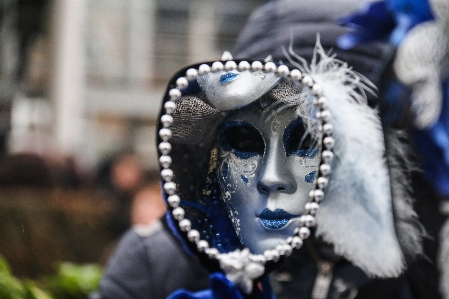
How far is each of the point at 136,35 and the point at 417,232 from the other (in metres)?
4.56

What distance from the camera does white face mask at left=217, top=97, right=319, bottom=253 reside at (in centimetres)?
78

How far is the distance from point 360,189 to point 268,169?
0.17 m

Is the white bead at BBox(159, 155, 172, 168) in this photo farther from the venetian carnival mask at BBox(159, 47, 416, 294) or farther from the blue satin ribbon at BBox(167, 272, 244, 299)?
the blue satin ribbon at BBox(167, 272, 244, 299)

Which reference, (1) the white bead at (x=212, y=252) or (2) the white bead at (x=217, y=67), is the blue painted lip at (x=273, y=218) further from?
(2) the white bead at (x=217, y=67)

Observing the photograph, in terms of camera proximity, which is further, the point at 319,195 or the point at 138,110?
the point at 138,110

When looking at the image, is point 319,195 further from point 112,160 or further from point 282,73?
point 112,160

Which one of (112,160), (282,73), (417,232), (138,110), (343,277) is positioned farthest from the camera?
(138,110)

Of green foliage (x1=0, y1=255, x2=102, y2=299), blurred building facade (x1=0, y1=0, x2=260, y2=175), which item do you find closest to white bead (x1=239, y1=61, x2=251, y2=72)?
green foliage (x1=0, y1=255, x2=102, y2=299)

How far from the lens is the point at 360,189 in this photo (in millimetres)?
878

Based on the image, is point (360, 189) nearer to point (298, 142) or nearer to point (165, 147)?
point (298, 142)

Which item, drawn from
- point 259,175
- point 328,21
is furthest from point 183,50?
point 259,175

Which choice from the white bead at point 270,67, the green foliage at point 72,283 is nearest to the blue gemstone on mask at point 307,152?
the white bead at point 270,67

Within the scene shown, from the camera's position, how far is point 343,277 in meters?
1.07

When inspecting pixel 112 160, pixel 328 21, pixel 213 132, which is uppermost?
pixel 328 21
